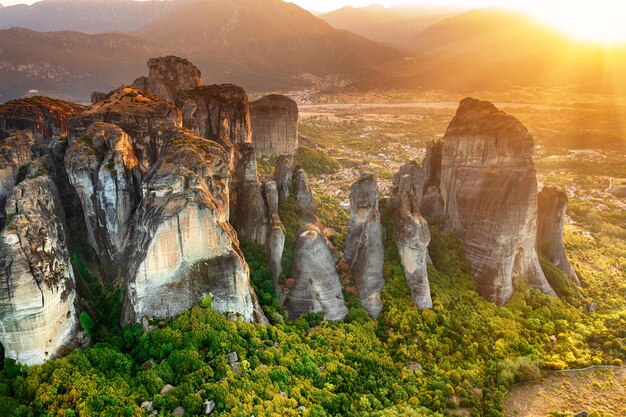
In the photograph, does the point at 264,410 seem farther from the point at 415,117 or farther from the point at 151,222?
the point at 415,117

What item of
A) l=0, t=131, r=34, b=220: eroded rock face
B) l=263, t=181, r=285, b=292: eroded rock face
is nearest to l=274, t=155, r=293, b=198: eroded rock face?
l=263, t=181, r=285, b=292: eroded rock face

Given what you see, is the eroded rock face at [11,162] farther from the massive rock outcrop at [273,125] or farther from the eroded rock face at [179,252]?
the massive rock outcrop at [273,125]

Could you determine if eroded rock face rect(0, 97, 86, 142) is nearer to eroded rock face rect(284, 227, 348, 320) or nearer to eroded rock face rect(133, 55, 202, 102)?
eroded rock face rect(133, 55, 202, 102)

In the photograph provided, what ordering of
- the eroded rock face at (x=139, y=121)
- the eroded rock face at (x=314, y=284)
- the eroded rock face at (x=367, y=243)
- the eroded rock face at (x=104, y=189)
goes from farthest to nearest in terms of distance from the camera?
the eroded rock face at (x=367, y=243), the eroded rock face at (x=139, y=121), the eroded rock face at (x=314, y=284), the eroded rock face at (x=104, y=189)

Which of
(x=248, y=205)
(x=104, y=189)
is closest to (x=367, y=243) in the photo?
(x=248, y=205)

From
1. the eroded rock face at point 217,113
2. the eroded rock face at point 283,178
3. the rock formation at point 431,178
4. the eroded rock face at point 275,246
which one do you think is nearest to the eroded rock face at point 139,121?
the eroded rock face at point 217,113
